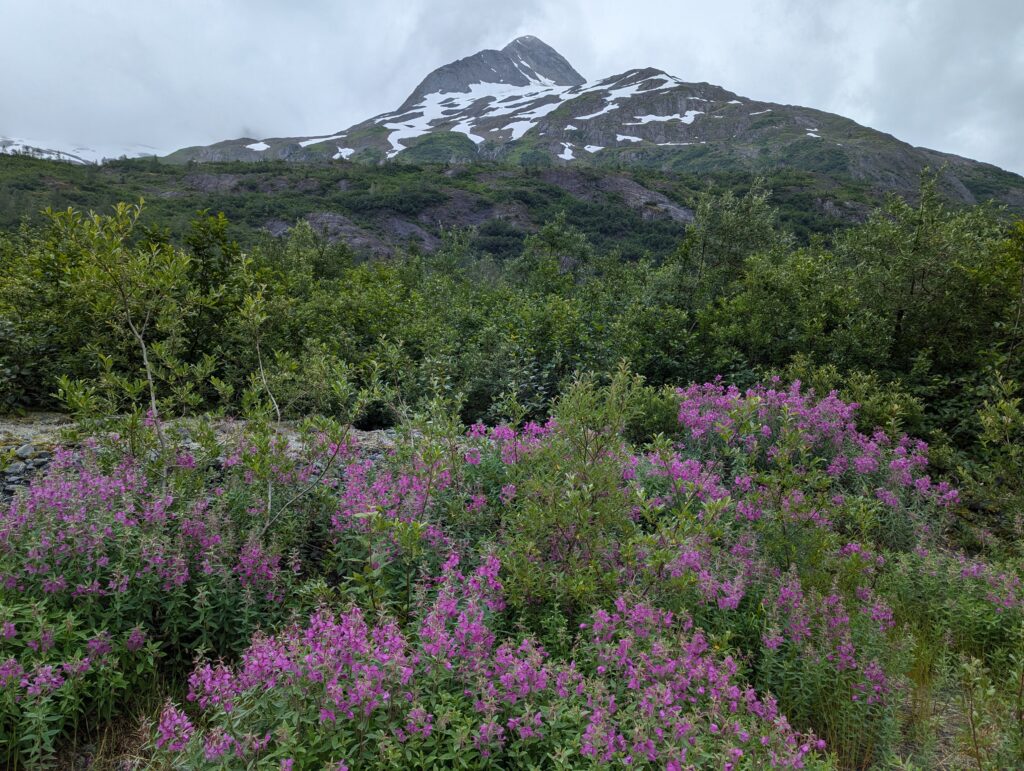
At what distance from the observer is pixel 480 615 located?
2.51 meters

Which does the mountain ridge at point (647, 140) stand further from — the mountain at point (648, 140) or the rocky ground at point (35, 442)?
the rocky ground at point (35, 442)

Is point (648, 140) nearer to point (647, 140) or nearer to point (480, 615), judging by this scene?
point (647, 140)

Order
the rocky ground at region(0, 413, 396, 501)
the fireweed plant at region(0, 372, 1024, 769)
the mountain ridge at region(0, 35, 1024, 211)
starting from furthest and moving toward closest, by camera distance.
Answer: the mountain ridge at region(0, 35, 1024, 211)
the rocky ground at region(0, 413, 396, 501)
the fireweed plant at region(0, 372, 1024, 769)

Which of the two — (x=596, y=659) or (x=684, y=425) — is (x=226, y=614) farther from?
(x=684, y=425)

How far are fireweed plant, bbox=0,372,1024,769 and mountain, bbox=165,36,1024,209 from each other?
10272 cm

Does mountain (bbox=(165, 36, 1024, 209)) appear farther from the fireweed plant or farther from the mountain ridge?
the fireweed plant

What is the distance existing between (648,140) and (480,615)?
571ft

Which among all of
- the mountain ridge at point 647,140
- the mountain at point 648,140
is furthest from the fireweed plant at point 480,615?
the mountain at point 648,140

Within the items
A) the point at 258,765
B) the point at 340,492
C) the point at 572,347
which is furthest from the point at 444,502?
the point at 572,347

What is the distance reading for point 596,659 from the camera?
262 cm

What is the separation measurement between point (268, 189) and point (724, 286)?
7405 cm

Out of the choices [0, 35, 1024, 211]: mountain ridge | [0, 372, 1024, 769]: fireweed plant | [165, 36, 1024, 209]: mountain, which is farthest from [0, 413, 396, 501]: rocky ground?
[165, 36, 1024, 209]: mountain

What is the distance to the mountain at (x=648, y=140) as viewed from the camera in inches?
4291

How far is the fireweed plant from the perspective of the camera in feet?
6.94
